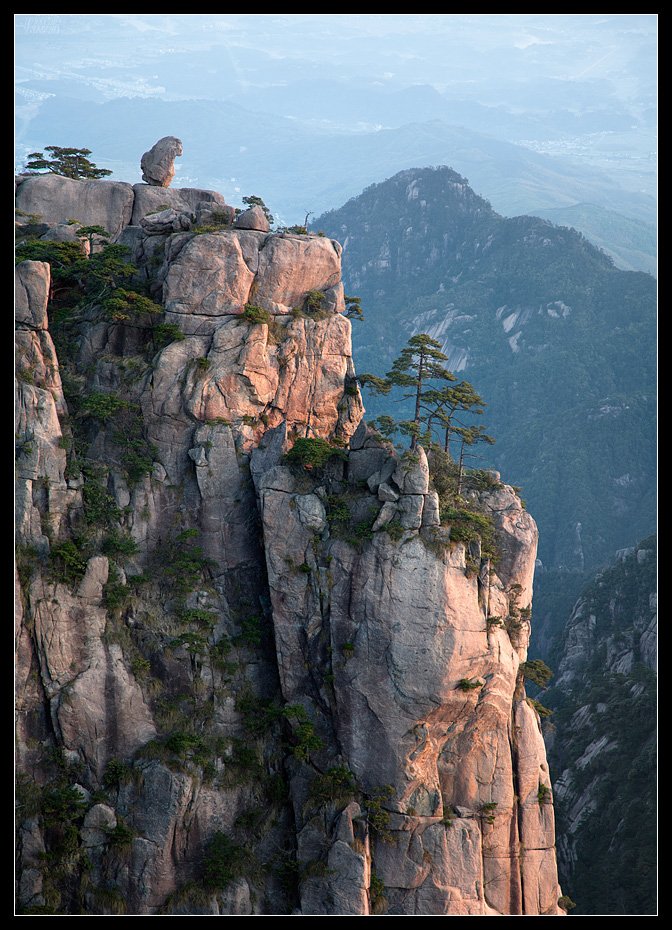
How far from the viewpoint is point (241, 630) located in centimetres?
4191

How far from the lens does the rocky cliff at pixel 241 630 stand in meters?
38.2

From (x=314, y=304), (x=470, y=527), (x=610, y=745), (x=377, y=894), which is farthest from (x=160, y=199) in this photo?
(x=610, y=745)

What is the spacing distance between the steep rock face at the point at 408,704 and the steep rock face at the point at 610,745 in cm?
1793

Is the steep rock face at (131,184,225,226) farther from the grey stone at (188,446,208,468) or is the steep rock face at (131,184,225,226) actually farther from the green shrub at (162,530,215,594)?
the green shrub at (162,530,215,594)

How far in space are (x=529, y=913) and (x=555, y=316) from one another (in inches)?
6196

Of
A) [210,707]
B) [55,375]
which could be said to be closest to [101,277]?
[55,375]

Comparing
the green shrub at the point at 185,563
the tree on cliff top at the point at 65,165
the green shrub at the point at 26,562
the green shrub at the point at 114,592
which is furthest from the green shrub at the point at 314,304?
the tree on cliff top at the point at 65,165

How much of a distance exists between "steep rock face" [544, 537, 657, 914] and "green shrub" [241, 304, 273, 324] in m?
36.0

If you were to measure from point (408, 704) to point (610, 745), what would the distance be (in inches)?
1395

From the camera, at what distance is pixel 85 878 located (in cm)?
3712

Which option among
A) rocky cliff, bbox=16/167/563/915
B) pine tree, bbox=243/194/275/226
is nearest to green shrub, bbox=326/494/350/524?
rocky cliff, bbox=16/167/563/915

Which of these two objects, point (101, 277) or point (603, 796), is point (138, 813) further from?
point (603, 796)

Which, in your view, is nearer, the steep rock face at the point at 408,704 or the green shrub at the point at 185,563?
the steep rock face at the point at 408,704

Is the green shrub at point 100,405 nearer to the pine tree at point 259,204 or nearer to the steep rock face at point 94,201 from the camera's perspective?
the pine tree at point 259,204
